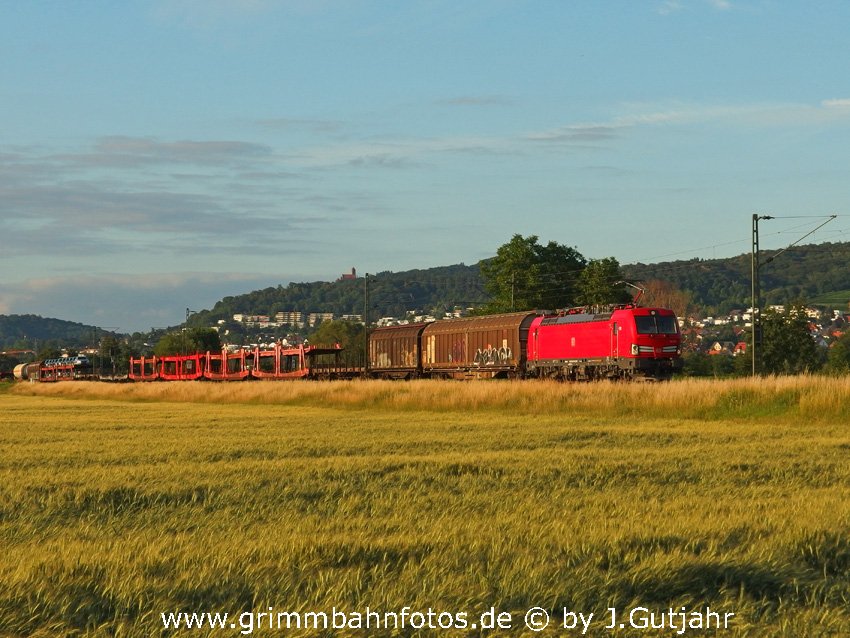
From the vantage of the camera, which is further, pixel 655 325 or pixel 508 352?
pixel 508 352

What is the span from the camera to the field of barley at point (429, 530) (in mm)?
7590

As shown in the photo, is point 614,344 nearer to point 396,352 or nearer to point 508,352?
point 508,352

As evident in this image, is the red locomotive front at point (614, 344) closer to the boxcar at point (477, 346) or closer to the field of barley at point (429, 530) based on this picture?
the boxcar at point (477, 346)

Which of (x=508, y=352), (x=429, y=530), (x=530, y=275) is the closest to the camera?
(x=429, y=530)

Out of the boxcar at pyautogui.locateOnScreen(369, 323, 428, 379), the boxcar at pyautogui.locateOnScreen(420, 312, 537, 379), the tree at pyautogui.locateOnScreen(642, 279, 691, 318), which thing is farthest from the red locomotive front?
the tree at pyautogui.locateOnScreen(642, 279, 691, 318)

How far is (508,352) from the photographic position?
64.2 meters

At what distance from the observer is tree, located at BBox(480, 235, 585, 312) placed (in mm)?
113750

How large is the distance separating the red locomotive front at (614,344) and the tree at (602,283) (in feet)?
152

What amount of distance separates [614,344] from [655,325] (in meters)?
2.15

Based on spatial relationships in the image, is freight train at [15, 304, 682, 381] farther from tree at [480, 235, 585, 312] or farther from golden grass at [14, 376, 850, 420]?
tree at [480, 235, 585, 312]

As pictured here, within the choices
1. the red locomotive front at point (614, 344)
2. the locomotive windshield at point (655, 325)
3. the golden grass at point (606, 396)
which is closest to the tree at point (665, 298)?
the red locomotive front at point (614, 344)

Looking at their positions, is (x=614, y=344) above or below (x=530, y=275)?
below

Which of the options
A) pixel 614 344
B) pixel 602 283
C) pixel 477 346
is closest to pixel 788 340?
pixel 602 283

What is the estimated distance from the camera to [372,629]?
6957 mm
